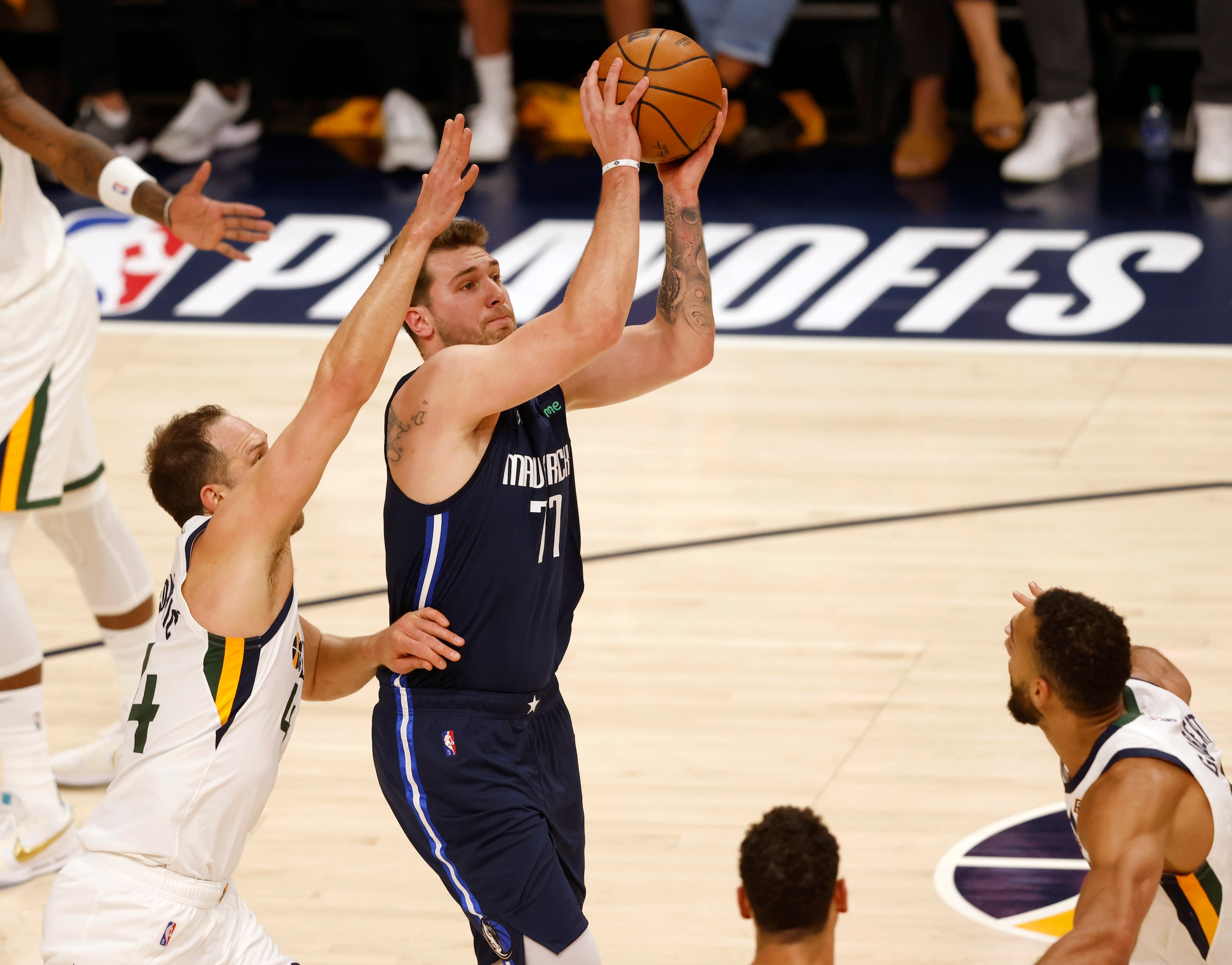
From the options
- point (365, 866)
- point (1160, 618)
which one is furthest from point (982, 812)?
point (365, 866)

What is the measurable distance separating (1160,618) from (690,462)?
2244 mm

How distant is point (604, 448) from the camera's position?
7.83 meters

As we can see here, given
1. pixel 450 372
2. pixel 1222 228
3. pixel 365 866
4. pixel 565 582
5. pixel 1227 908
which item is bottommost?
pixel 1222 228

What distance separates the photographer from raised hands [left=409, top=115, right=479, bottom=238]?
3312mm

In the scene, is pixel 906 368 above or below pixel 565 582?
below

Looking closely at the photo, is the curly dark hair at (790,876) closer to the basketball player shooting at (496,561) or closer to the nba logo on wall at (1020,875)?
the basketball player shooting at (496,561)

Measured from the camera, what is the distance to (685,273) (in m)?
3.98

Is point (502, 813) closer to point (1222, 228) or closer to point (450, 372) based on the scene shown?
point (450, 372)

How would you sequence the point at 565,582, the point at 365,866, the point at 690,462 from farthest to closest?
the point at 690,462
the point at 365,866
the point at 565,582

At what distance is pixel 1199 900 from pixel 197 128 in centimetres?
923

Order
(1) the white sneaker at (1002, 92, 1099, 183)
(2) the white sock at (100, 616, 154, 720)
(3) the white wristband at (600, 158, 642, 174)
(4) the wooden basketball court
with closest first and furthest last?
1. (3) the white wristband at (600, 158, 642, 174)
2. (4) the wooden basketball court
3. (2) the white sock at (100, 616, 154, 720)
4. (1) the white sneaker at (1002, 92, 1099, 183)

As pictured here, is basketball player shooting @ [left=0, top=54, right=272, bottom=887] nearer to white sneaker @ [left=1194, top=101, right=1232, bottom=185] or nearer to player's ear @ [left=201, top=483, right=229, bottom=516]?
player's ear @ [left=201, top=483, right=229, bottom=516]

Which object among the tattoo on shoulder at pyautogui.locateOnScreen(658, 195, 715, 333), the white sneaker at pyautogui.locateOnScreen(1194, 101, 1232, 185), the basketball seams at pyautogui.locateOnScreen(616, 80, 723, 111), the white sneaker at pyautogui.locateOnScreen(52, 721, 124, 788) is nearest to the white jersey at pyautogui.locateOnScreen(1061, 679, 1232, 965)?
the tattoo on shoulder at pyautogui.locateOnScreen(658, 195, 715, 333)

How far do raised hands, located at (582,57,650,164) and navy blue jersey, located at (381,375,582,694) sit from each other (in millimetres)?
562
